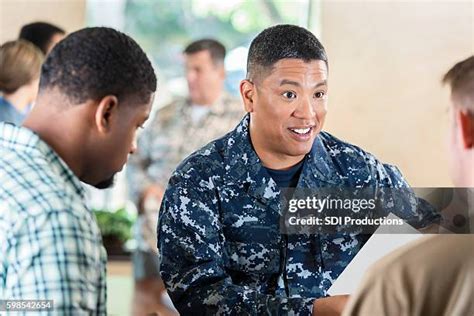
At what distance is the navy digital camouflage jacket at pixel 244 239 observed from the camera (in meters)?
1.68

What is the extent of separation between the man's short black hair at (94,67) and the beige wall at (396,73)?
1.80 feet

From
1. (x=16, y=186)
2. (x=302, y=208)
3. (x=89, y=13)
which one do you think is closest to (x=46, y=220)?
(x=16, y=186)

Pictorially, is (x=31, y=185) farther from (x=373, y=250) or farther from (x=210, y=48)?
(x=210, y=48)

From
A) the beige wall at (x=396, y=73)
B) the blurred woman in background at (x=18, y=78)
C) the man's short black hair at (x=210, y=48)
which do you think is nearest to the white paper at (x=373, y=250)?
the beige wall at (x=396, y=73)

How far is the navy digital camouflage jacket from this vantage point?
66.1 inches

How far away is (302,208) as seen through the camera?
1.75m

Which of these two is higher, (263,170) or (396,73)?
(396,73)

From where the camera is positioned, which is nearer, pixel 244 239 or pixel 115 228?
pixel 244 239

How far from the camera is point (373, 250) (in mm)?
1722

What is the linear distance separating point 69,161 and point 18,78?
32.0 inches

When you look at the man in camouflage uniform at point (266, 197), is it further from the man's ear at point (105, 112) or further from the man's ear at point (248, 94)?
the man's ear at point (105, 112)

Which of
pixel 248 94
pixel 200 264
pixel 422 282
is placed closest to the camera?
pixel 422 282

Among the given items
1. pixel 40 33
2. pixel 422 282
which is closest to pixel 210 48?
pixel 40 33

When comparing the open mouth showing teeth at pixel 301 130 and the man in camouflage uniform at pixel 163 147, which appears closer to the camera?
the open mouth showing teeth at pixel 301 130
